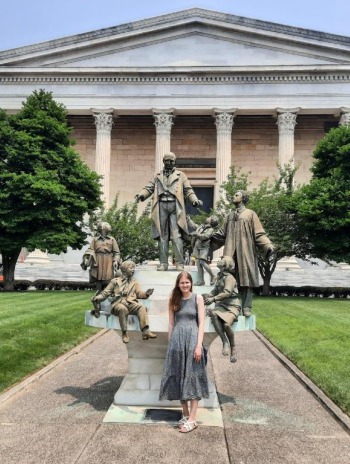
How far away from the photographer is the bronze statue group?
6219 millimetres

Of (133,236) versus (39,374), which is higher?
(133,236)

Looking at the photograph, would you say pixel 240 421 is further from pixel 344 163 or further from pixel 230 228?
pixel 344 163

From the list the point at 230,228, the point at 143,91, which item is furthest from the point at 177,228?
the point at 143,91

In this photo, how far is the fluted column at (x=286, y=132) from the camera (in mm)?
38062

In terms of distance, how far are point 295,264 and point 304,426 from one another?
31.0 metres

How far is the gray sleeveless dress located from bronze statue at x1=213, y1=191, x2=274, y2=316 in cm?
163

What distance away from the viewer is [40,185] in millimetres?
26000

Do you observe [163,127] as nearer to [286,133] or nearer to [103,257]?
[286,133]

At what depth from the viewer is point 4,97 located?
40.0 metres

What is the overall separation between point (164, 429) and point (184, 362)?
93cm

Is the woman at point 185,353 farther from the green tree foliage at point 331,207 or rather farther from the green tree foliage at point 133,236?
the green tree foliage at point 133,236

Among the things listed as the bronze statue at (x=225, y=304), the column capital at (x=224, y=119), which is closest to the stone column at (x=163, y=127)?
the column capital at (x=224, y=119)

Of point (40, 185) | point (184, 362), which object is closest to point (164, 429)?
point (184, 362)

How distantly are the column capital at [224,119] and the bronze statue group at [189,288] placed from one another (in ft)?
100
